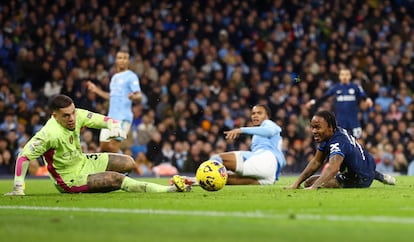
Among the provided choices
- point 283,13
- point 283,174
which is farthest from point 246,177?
point 283,13

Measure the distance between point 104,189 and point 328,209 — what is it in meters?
3.56

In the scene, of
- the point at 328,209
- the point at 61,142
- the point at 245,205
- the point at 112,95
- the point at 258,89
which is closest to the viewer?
the point at 328,209

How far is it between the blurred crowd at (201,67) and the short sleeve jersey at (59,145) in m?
Result: 9.29

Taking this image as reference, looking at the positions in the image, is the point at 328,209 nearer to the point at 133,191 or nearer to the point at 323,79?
the point at 133,191

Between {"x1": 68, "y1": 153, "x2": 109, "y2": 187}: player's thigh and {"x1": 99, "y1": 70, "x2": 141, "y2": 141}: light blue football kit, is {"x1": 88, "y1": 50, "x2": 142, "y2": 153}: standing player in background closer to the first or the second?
{"x1": 99, "y1": 70, "x2": 141, "y2": 141}: light blue football kit

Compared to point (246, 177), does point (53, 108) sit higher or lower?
higher

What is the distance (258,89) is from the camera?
2288 centimetres

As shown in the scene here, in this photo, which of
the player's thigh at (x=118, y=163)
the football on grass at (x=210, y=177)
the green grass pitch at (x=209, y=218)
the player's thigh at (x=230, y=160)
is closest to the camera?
the green grass pitch at (x=209, y=218)

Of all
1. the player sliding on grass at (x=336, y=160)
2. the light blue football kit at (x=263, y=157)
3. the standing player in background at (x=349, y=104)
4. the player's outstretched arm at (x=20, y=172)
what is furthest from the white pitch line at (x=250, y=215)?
the standing player in background at (x=349, y=104)

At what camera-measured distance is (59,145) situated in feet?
33.0

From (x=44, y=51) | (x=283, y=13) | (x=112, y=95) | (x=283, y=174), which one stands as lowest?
(x=283, y=174)

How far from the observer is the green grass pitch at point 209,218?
17.7 feet

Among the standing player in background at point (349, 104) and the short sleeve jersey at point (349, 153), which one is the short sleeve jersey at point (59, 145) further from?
the standing player in background at point (349, 104)

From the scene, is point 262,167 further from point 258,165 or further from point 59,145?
point 59,145
